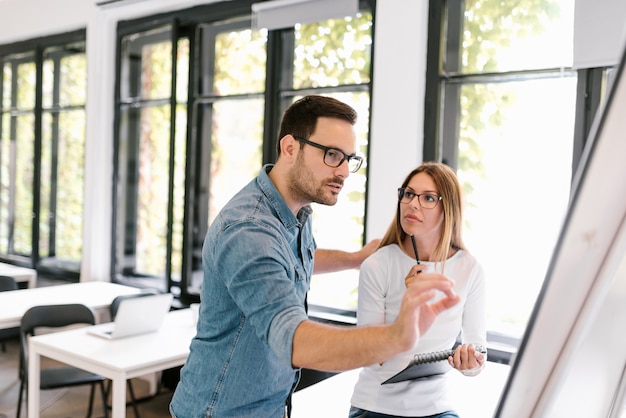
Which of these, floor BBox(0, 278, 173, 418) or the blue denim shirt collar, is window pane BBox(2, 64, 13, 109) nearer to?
floor BBox(0, 278, 173, 418)

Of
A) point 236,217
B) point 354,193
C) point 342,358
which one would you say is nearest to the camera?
point 342,358

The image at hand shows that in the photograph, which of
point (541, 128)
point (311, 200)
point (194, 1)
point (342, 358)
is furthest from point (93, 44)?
point (342, 358)

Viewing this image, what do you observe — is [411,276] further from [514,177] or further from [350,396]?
[514,177]

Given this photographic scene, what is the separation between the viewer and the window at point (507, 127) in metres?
3.34

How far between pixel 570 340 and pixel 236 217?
45.3 inches

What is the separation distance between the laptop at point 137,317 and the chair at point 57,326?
12.6 inches

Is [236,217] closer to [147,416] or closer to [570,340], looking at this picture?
[570,340]

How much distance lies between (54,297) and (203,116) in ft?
6.26

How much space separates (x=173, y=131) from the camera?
527 cm

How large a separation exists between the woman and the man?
241mm

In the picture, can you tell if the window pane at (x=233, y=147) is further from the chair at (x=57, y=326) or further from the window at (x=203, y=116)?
the chair at (x=57, y=326)

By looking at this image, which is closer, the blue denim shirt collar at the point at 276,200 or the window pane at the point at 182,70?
the blue denim shirt collar at the point at 276,200

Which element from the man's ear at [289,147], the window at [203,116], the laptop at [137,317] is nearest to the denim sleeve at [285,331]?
the man's ear at [289,147]

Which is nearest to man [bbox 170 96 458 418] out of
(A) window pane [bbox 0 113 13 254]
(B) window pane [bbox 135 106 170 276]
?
(B) window pane [bbox 135 106 170 276]
